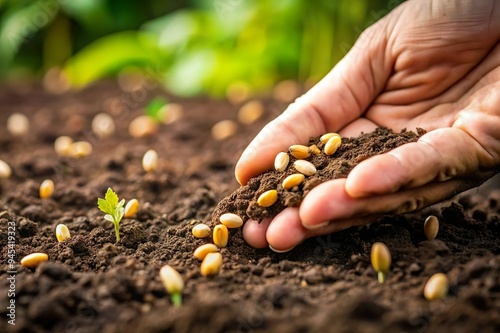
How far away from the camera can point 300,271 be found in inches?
59.5

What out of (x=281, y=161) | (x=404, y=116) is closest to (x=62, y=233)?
(x=281, y=161)

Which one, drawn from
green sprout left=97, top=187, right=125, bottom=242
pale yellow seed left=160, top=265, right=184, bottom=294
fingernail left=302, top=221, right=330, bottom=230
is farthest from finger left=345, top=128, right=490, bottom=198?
green sprout left=97, top=187, right=125, bottom=242

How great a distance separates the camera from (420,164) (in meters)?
1.52

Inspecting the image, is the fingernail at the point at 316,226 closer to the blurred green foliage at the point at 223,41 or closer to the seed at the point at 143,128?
the seed at the point at 143,128

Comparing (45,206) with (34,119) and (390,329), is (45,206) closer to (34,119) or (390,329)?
(390,329)

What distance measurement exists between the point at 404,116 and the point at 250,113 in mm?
1492

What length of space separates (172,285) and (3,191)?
1.30m

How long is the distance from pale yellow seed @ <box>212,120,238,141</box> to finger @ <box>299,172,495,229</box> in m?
1.66

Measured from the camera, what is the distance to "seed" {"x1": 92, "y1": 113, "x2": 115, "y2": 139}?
322 centimetres

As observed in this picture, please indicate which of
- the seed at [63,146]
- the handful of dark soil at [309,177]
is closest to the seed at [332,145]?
the handful of dark soil at [309,177]

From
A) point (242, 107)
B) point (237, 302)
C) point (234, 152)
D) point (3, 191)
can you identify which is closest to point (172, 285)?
point (237, 302)

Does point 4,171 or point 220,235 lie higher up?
point 4,171

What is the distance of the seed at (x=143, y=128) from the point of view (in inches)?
124

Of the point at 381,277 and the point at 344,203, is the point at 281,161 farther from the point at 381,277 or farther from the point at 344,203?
the point at 381,277
